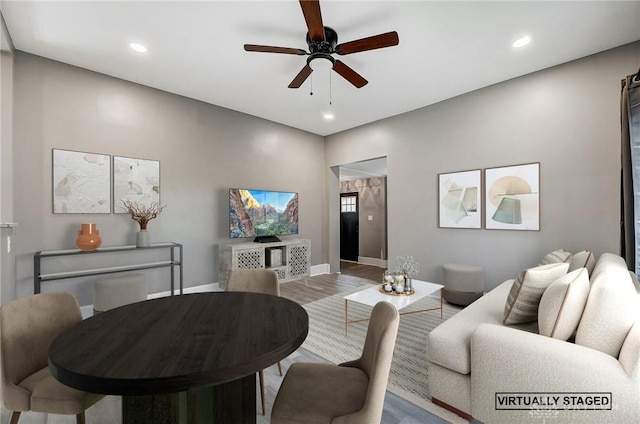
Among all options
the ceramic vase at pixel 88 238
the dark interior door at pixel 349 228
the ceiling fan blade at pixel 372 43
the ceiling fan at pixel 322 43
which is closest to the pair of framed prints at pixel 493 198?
the ceiling fan at pixel 322 43

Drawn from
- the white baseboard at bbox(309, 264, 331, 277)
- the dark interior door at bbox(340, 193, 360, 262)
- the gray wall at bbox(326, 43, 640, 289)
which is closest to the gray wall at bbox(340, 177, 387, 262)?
the dark interior door at bbox(340, 193, 360, 262)

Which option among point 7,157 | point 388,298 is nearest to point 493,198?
point 388,298

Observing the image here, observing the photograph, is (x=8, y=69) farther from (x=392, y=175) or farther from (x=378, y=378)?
(x=392, y=175)

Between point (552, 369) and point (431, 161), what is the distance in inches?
133

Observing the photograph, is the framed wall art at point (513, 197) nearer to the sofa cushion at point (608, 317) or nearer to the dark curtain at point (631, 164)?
the dark curtain at point (631, 164)

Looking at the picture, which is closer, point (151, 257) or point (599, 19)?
point (599, 19)

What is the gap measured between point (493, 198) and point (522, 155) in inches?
24.2

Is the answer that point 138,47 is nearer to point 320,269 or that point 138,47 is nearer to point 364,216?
point 320,269

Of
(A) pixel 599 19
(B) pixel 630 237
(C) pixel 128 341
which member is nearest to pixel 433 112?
(A) pixel 599 19

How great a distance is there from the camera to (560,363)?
52.6 inches

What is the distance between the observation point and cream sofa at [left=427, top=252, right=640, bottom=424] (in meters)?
1.24

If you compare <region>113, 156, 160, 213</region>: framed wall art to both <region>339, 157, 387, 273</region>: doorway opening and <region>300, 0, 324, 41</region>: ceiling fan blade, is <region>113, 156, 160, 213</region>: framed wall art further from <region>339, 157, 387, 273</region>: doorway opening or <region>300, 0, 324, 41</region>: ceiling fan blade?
<region>339, 157, 387, 273</region>: doorway opening

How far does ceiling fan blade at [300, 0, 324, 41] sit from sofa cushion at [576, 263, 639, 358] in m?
2.32

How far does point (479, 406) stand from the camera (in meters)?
1.54
